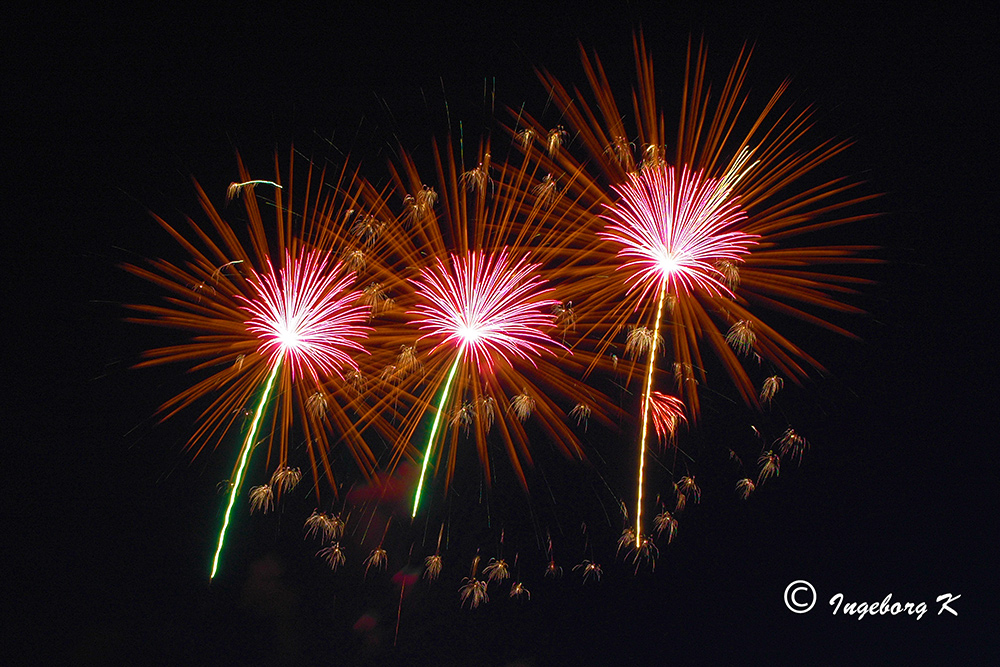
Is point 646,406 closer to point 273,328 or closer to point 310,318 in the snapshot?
point 310,318

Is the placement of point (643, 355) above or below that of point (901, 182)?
below

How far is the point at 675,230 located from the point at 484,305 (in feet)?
3.98

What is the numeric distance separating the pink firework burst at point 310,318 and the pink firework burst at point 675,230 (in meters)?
1.62

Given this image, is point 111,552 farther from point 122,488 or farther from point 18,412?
point 18,412

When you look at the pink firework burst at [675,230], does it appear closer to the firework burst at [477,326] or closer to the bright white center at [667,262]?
the bright white center at [667,262]

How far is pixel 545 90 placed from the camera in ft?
9.14

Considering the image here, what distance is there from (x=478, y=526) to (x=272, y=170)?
8.86 feet

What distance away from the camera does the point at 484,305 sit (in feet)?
8.54

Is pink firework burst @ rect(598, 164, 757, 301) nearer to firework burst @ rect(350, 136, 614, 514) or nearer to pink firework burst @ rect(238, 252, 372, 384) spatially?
firework burst @ rect(350, 136, 614, 514)

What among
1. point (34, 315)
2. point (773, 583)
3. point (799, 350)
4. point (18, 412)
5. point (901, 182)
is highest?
point (901, 182)

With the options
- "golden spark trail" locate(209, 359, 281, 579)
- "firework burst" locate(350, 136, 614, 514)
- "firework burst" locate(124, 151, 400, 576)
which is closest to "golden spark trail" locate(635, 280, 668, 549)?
"firework burst" locate(350, 136, 614, 514)

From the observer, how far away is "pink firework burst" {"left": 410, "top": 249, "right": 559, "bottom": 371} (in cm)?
260

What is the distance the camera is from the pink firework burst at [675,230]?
2.56 m

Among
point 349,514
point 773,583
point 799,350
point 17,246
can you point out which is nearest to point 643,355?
point 799,350
